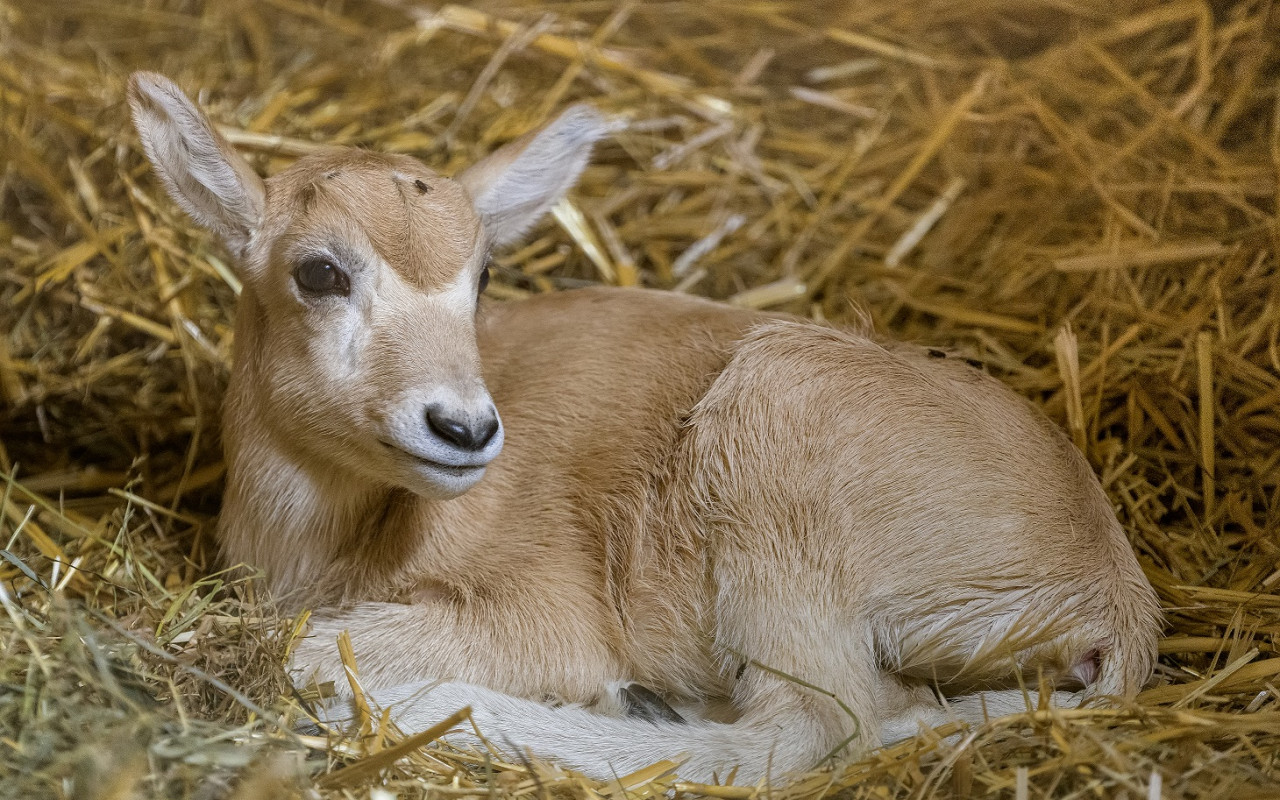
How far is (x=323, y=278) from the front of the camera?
3.03 metres

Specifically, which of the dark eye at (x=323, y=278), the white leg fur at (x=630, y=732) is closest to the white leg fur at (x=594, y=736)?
the white leg fur at (x=630, y=732)

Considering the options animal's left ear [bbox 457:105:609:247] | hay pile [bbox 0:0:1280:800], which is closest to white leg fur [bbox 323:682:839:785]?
hay pile [bbox 0:0:1280:800]

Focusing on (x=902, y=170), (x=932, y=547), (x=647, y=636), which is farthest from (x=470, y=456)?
(x=902, y=170)

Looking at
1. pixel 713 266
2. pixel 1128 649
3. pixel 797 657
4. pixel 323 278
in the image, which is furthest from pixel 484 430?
pixel 713 266

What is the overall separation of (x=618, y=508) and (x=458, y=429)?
0.85 m

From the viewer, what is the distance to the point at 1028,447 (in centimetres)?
322

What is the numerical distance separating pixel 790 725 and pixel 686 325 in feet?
4.65

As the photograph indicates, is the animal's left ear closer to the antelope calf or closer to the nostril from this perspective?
the antelope calf

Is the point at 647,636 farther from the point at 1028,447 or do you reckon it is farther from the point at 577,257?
the point at 577,257

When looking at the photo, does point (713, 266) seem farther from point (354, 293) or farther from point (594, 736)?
point (594, 736)

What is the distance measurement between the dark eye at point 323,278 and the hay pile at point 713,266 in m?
0.97

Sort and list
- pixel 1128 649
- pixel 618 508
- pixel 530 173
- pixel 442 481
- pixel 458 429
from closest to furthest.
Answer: pixel 458 429, pixel 442 481, pixel 1128 649, pixel 618 508, pixel 530 173

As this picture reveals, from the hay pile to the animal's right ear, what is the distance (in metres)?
1.11

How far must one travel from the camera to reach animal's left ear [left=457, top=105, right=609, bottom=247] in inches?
143
